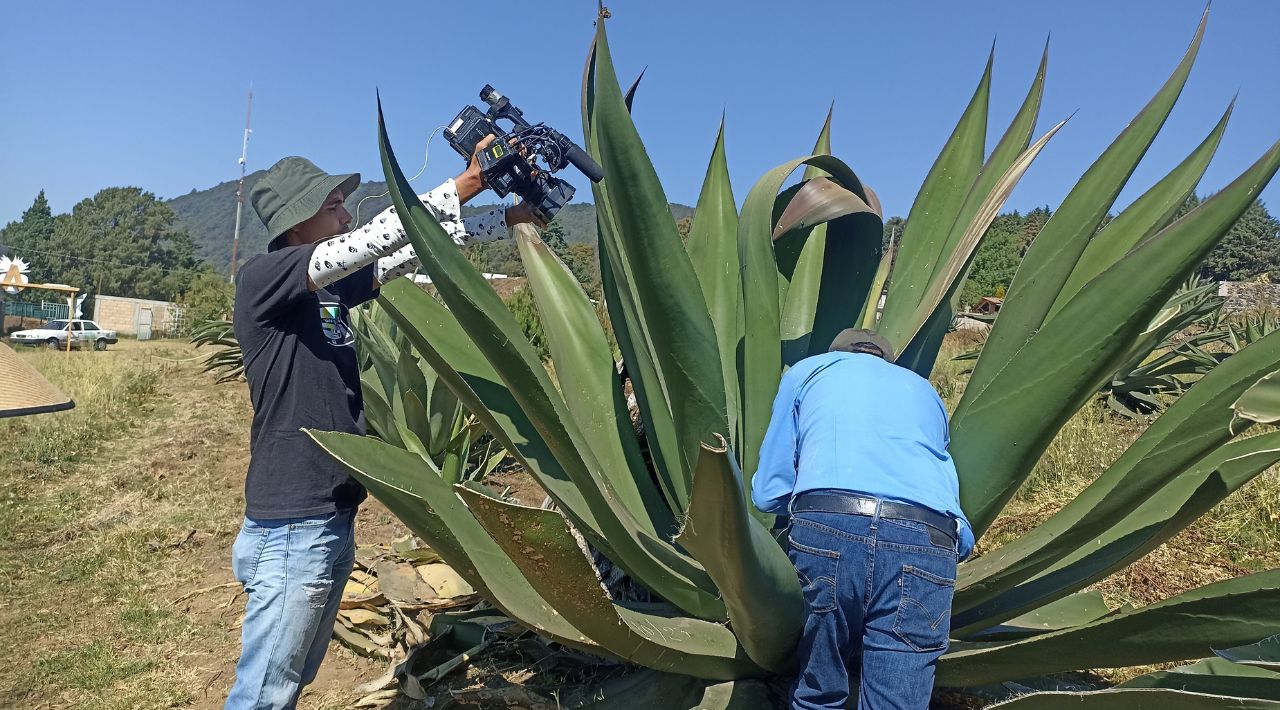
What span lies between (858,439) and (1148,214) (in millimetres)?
906

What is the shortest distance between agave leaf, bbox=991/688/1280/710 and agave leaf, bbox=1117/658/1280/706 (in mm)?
118

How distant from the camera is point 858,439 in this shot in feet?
5.50

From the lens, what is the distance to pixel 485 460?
4.54 metres

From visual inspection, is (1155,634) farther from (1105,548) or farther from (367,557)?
(367,557)

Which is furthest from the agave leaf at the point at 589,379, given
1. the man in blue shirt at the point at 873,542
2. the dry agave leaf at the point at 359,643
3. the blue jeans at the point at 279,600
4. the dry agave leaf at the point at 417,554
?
the dry agave leaf at the point at 417,554

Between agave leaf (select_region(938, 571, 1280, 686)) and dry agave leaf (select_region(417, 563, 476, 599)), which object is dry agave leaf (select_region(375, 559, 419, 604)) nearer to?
dry agave leaf (select_region(417, 563, 476, 599))

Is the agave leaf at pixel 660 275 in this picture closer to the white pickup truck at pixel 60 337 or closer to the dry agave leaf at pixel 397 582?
the dry agave leaf at pixel 397 582

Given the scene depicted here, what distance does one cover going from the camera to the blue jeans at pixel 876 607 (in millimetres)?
1564

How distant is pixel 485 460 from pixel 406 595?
5.66ft

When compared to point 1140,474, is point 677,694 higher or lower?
lower

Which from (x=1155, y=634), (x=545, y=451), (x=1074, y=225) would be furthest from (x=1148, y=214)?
(x=545, y=451)

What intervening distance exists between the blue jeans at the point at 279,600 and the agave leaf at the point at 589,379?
620mm

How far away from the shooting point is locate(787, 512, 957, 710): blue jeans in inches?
61.6

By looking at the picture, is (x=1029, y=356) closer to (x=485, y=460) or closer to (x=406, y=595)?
(x=406, y=595)
